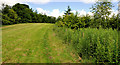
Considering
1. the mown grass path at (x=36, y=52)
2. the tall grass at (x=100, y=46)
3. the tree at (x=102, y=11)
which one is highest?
the tree at (x=102, y=11)

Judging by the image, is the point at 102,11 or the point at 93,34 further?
the point at 102,11

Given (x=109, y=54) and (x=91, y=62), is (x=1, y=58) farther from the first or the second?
(x=109, y=54)

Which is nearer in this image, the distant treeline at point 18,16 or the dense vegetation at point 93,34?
the dense vegetation at point 93,34

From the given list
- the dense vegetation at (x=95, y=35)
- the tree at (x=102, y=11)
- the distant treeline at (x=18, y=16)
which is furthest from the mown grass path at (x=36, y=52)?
the distant treeline at (x=18, y=16)

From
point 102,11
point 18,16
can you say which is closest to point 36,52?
point 102,11

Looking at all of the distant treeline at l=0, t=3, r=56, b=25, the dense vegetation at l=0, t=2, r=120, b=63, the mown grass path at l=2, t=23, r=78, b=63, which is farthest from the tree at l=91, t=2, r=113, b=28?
the distant treeline at l=0, t=3, r=56, b=25

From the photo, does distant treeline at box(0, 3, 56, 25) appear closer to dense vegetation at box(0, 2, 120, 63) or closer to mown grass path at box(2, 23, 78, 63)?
dense vegetation at box(0, 2, 120, 63)

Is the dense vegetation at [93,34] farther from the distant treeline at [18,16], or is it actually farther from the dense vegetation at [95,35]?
the distant treeline at [18,16]

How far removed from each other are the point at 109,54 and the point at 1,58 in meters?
7.46

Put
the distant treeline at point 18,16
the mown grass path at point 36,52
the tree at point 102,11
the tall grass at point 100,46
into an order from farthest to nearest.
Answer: the distant treeline at point 18,16, the tree at point 102,11, the mown grass path at point 36,52, the tall grass at point 100,46

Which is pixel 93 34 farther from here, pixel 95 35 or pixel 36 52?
pixel 36 52

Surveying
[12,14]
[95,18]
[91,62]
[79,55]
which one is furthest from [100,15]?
[12,14]

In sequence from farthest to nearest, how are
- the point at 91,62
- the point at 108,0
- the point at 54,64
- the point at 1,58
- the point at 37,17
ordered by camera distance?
the point at 37,17, the point at 108,0, the point at 1,58, the point at 54,64, the point at 91,62

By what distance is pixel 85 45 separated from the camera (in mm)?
6129
